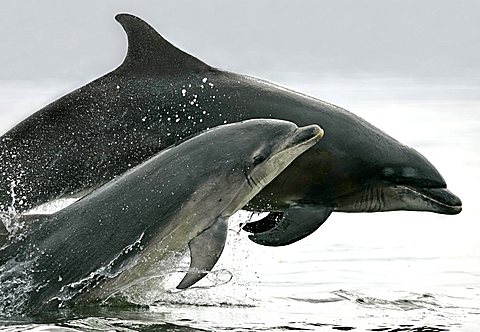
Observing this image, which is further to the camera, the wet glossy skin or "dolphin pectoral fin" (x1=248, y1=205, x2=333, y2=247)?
"dolphin pectoral fin" (x1=248, y1=205, x2=333, y2=247)

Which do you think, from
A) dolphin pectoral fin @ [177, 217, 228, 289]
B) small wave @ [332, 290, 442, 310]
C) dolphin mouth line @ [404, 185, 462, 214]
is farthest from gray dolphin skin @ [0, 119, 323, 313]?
dolphin mouth line @ [404, 185, 462, 214]

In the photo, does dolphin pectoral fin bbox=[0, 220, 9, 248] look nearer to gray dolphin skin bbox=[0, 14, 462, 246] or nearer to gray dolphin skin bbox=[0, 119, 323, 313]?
gray dolphin skin bbox=[0, 119, 323, 313]

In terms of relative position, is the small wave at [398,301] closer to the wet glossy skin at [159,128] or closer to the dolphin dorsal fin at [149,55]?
the wet glossy skin at [159,128]

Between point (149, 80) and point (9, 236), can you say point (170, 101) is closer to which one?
point (149, 80)

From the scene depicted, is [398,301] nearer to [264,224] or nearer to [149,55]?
[264,224]

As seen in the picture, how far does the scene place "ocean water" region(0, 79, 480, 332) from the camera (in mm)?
10875

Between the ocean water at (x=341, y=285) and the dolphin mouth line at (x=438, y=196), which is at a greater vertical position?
the dolphin mouth line at (x=438, y=196)

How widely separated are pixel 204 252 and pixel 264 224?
2276mm

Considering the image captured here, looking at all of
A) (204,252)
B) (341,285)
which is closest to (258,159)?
(204,252)

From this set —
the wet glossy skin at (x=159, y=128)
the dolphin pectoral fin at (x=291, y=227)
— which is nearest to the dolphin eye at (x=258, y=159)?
the wet glossy skin at (x=159, y=128)

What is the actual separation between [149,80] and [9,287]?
273 centimetres

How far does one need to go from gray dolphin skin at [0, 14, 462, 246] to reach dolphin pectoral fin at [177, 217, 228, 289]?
174 centimetres

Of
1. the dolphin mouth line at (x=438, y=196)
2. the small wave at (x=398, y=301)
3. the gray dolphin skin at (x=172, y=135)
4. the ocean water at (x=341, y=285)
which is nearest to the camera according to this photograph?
the ocean water at (x=341, y=285)

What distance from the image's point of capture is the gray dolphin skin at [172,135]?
40.7 ft
